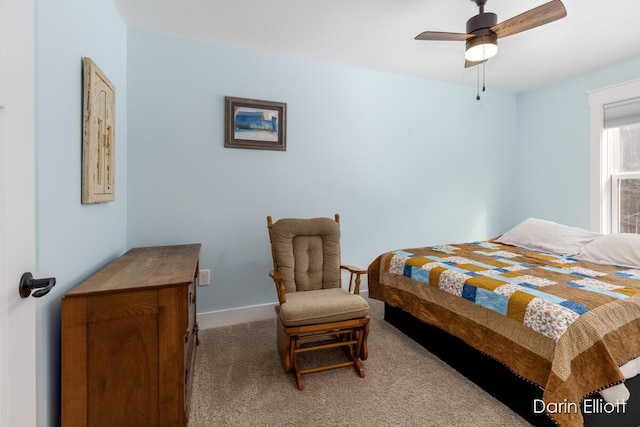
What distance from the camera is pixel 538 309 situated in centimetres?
153

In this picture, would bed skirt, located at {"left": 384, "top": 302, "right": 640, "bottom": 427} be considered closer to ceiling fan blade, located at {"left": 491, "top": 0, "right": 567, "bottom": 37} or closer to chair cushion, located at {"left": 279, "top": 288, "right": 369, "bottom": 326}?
chair cushion, located at {"left": 279, "top": 288, "right": 369, "bottom": 326}

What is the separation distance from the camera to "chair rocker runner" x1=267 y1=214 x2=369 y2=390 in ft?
6.46

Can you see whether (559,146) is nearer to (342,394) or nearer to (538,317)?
(538,317)

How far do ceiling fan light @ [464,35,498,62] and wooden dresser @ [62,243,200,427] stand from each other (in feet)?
7.76

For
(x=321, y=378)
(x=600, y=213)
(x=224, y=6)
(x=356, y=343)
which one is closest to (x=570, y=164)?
(x=600, y=213)

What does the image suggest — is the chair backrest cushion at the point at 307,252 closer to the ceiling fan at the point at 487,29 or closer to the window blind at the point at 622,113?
the ceiling fan at the point at 487,29

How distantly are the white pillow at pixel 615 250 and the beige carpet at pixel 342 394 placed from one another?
1594 millimetres

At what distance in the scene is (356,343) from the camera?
2145 mm

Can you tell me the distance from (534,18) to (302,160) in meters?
2.04

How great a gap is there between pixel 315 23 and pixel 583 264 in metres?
2.89

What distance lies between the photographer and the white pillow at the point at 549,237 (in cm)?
274

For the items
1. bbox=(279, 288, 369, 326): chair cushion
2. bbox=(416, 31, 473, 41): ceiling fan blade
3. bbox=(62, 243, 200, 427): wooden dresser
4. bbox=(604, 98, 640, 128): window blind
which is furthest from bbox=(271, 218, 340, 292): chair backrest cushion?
bbox=(604, 98, 640, 128): window blind

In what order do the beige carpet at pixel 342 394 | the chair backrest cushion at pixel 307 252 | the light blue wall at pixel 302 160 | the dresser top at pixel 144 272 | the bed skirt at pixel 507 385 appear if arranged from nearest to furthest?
1. the dresser top at pixel 144 272
2. the bed skirt at pixel 507 385
3. the beige carpet at pixel 342 394
4. the chair backrest cushion at pixel 307 252
5. the light blue wall at pixel 302 160

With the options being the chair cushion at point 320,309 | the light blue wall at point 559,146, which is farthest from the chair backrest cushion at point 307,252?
the light blue wall at point 559,146
